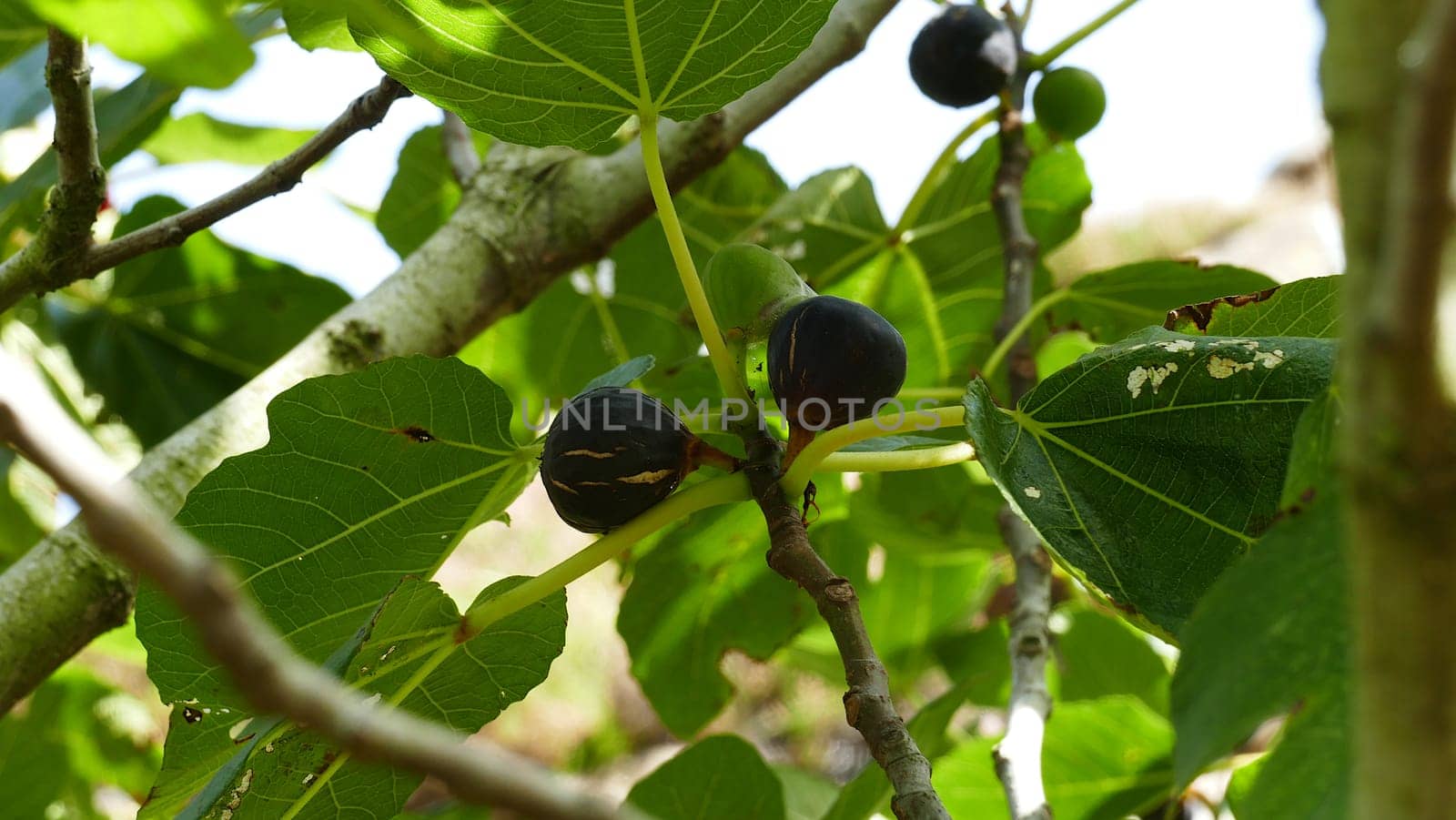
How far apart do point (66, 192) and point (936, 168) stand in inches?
44.3

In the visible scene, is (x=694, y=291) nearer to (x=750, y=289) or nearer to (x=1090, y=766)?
(x=750, y=289)

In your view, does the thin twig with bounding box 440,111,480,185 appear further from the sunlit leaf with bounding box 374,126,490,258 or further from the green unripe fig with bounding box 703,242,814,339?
the green unripe fig with bounding box 703,242,814,339

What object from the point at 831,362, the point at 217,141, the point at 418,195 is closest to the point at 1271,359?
the point at 831,362

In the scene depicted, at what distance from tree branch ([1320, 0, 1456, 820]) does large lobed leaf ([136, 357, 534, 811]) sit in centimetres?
82

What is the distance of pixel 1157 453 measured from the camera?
927 mm

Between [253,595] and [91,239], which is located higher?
[91,239]

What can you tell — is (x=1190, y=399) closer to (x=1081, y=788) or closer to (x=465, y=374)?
(x=465, y=374)

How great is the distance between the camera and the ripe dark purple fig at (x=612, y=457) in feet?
3.03

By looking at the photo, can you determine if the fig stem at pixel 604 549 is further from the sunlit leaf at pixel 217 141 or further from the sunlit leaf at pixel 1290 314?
the sunlit leaf at pixel 217 141

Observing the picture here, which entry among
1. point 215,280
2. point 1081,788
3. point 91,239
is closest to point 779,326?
point 91,239

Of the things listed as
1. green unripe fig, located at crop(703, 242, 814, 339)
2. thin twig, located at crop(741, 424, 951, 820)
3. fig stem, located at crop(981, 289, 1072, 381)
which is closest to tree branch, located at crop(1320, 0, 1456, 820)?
thin twig, located at crop(741, 424, 951, 820)

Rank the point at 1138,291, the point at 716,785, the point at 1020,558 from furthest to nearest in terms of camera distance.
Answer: the point at 1138,291 < the point at 716,785 < the point at 1020,558

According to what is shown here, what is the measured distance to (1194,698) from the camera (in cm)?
55

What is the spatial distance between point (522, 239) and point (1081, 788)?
1.00 meters
